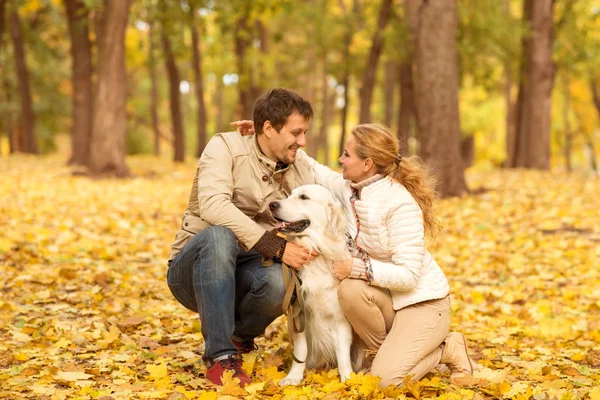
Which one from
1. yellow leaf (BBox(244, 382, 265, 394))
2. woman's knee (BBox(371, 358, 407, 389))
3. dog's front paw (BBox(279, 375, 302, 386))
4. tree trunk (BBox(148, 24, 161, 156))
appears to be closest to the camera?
yellow leaf (BBox(244, 382, 265, 394))

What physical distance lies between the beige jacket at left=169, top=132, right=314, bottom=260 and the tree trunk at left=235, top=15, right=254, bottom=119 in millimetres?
16452

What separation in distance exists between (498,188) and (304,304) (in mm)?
8904

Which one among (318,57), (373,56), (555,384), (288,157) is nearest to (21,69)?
(318,57)

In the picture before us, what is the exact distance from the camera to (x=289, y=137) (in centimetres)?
407

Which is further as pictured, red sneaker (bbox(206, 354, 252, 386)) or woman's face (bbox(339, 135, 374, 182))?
woman's face (bbox(339, 135, 374, 182))

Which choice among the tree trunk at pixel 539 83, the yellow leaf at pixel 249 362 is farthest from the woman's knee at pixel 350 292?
the tree trunk at pixel 539 83

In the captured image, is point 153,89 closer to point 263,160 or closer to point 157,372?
point 263,160

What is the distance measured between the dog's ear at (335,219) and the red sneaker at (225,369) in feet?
3.07

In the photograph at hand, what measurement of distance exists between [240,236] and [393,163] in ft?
3.34

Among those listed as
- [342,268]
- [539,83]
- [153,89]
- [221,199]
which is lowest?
[342,268]

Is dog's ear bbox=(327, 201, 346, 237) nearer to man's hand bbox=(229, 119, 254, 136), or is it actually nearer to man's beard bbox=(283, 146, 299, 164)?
man's beard bbox=(283, 146, 299, 164)

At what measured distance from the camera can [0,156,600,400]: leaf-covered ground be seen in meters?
3.70

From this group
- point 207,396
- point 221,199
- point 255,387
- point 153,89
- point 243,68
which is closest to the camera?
point 207,396

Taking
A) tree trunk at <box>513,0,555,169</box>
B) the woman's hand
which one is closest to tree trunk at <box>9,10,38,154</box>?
tree trunk at <box>513,0,555,169</box>
